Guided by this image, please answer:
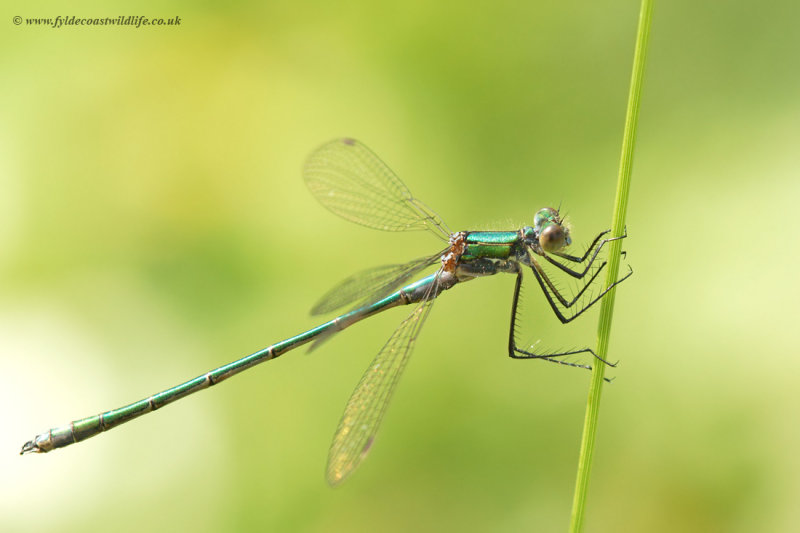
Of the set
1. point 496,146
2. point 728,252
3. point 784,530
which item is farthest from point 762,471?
point 496,146

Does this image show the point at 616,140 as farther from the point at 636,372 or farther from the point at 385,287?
the point at 385,287

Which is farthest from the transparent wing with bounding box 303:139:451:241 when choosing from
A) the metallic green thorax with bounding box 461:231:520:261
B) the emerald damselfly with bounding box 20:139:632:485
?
the metallic green thorax with bounding box 461:231:520:261

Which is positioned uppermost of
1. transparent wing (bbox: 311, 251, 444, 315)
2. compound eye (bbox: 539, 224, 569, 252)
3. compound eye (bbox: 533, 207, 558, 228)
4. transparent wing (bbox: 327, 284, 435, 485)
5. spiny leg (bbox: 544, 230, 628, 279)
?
compound eye (bbox: 533, 207, 558, 228)

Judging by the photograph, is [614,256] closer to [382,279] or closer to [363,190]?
[382,279]

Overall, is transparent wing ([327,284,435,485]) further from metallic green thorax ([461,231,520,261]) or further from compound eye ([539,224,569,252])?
compound eye ([539,224,569,252])

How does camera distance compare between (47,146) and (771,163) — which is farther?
(47,146)

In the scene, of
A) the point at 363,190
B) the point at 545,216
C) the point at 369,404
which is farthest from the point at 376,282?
the point at 545,216
